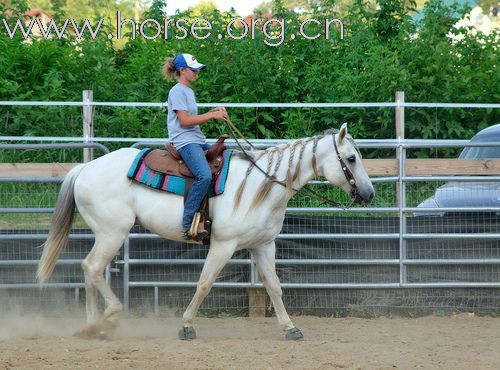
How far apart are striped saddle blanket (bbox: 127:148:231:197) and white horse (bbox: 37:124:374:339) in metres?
0.07

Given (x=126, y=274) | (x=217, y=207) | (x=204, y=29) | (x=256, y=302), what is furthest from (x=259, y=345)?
(x=204, y=29)

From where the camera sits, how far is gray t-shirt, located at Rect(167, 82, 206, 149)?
7.65 metres

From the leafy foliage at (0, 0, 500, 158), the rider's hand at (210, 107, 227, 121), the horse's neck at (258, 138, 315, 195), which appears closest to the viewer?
the rider's hand at (210, 107, 227, 121)

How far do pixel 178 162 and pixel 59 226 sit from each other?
128 centimetres

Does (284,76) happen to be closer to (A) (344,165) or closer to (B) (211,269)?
(A) (344,165)

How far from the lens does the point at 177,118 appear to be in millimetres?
7766

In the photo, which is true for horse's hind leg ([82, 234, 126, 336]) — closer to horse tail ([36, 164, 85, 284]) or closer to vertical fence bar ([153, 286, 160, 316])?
horse tail ([36, 164, 85, 284])

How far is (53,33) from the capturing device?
1711 cm

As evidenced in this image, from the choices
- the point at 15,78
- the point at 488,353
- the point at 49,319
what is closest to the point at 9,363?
the point at 49,319

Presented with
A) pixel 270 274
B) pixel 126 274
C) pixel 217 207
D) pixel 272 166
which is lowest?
pixel 126 274

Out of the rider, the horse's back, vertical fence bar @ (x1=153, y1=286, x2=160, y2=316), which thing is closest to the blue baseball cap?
the rider

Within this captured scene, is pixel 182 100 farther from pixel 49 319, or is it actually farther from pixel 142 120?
pixel 142 120

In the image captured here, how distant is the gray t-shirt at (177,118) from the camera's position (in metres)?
7.65

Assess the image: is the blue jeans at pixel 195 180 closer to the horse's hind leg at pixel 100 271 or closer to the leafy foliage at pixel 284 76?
the horse's hind leg at pixel 100 271
